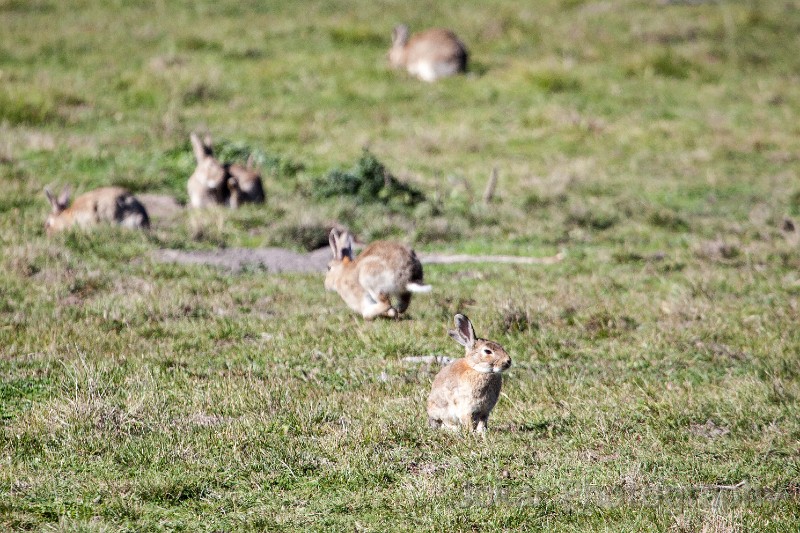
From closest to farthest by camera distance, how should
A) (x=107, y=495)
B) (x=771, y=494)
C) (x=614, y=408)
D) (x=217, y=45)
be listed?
(x=107, y=495)
(x=771, y=494)
(x=614, y=408)
(x=217, y=45)

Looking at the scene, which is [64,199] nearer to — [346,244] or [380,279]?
[346,244]

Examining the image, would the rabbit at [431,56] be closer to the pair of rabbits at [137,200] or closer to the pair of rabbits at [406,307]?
the pair of rabbits at [137,200]

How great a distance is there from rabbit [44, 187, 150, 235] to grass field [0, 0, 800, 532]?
1.12ft

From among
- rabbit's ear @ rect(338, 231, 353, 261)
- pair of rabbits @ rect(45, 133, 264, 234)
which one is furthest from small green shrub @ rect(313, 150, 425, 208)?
rabbit's ear @ rect(338, 231, 353, 261)

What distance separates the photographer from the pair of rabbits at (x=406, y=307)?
24.2 ft

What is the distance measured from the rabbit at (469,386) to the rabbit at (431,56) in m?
16.7

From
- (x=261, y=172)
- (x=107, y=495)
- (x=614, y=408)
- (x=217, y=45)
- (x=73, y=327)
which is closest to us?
(x=107, y=495)

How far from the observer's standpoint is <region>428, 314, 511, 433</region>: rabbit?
7.32m

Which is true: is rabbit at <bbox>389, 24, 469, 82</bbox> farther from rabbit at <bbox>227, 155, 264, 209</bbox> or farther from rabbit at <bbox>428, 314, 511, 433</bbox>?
rabbit at <bbox>428, 314, 511, 433</bbox>

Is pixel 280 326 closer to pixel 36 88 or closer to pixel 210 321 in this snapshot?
pixel 210 321

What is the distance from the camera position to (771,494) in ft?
22.2

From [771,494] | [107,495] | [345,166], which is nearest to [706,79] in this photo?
[345,166]

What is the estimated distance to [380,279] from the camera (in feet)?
33.9

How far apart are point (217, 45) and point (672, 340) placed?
16849mm
